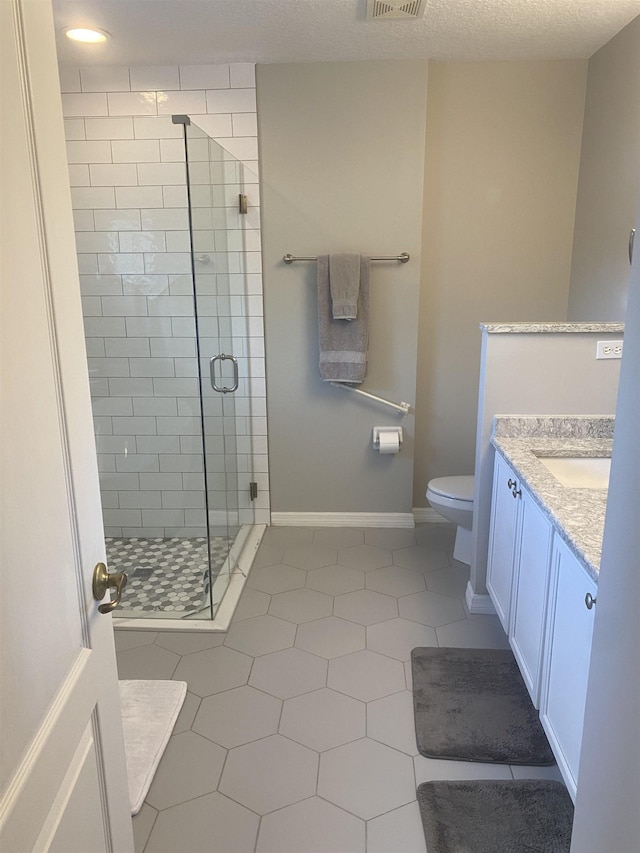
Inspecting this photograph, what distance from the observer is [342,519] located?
3686 mm

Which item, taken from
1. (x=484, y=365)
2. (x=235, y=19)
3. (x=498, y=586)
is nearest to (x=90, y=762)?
(x=498, y=586)

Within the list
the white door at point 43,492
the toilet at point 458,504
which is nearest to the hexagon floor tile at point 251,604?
the toilet at point 458,504

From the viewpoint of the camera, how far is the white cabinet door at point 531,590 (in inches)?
71.5

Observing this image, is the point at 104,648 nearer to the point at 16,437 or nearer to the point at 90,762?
the point at 90,762

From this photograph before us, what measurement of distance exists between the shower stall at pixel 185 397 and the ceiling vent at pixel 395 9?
2.90ft

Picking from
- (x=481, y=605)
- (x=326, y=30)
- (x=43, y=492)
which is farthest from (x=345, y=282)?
(x=43, y=492)

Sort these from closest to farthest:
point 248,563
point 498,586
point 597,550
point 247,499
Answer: point 597,550 → point 498,586 → point 248,563 → point 247,499

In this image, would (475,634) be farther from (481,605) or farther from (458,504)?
(458,504)

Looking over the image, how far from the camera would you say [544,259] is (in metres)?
3.36

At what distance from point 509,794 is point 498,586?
793 millimetres

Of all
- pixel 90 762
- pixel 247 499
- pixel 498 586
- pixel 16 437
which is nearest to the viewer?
pixel 16 437

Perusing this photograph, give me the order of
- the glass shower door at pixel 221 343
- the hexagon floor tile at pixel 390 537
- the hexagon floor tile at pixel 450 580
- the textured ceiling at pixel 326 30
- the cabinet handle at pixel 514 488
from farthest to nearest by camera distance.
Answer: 1. the hexagon floor tile at pixel 390 537
2. the hexagon floor tile at pixel 450 580
3. the glass shower door at pixel 221 343
4. the textured ceiling at pixel 326 30
5. the cabinet handle at pixel 514 488

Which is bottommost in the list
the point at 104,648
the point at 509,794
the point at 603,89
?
the point at 509,794

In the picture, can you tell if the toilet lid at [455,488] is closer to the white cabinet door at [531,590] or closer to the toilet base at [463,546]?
the toilet base at [463,546]
